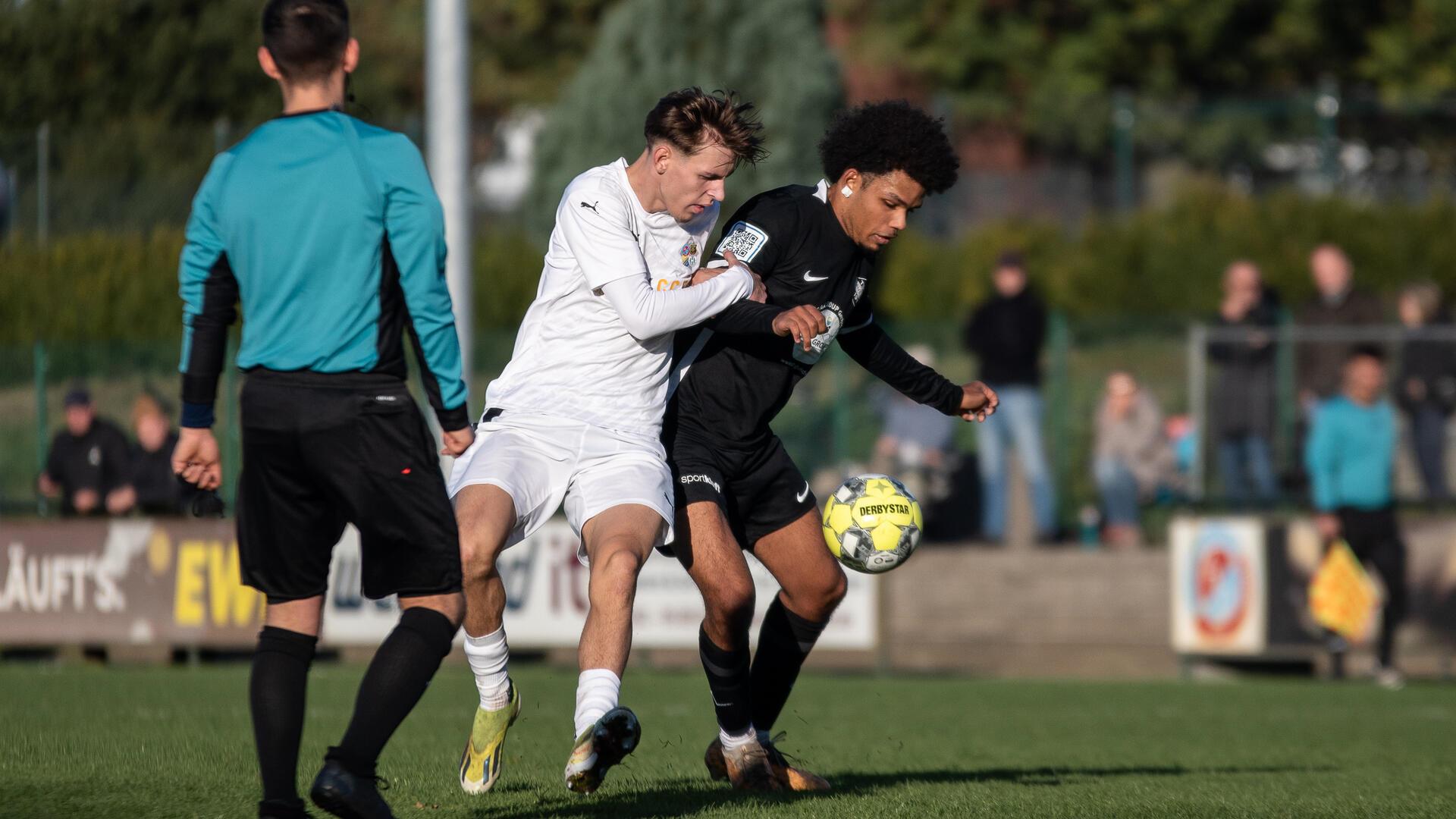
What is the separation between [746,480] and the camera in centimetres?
681

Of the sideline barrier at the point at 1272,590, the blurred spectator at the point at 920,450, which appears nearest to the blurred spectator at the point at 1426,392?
the sideline barrier at the point at 1272,590

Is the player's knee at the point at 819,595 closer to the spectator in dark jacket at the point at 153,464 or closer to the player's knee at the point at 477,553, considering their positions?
the player's knee at the point at 477,553

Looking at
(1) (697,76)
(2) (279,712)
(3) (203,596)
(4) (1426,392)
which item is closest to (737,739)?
(2) (279,712)

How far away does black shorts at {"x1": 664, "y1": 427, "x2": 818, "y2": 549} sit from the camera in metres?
6.65

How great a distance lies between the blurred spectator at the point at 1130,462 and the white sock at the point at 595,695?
35.9 feet

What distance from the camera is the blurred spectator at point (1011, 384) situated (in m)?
15.8

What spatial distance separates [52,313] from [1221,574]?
1024cm

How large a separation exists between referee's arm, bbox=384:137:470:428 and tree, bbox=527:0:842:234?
20753 millimetres

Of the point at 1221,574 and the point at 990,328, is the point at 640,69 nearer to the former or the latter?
the point at 990,328

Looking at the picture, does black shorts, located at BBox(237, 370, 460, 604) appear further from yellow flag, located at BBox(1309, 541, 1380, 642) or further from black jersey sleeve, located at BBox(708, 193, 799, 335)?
yellow flag, located at BBox(1309, 541, 1380, 642)

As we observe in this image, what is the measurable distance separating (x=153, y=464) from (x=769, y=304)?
9.70 m

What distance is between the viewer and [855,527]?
23.0 ft

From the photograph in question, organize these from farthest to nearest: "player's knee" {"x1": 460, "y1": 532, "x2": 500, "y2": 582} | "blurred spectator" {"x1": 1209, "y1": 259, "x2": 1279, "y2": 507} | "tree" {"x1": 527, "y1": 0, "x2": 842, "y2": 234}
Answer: "tree" {"x1": 527, "y1": 0, "x2": 842, "y2": 234} → "blurred spectator" {"x1": 1209, "y1": 259, "x2": 1279, "y2": 507} → "player's knee" {"x1": 460, "y1": 532, "x2": 500, "y2": 582}

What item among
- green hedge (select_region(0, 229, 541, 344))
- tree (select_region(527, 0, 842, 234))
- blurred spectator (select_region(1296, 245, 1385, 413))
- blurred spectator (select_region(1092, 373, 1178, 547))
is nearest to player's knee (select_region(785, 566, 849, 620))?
blurred spectator (select_region(1092, 373, 1178, 547))
